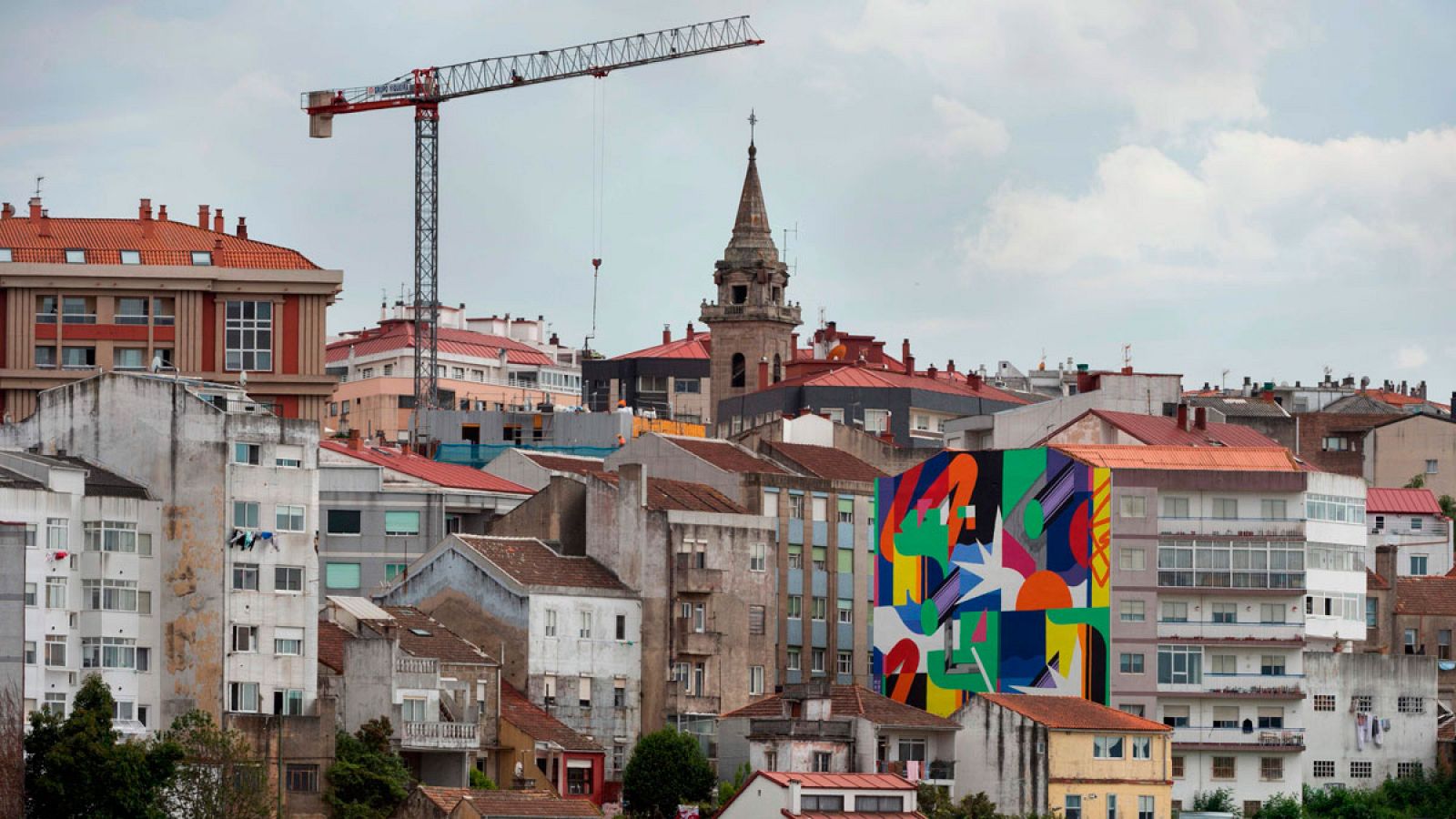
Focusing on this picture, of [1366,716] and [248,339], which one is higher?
[248,339]

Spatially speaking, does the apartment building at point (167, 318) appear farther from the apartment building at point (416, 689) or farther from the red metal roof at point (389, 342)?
the red metal roof at point (389, 342)

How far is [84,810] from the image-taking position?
3465 inches

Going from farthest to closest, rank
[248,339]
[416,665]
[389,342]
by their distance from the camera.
A: [389,342]
[248,339]
[416,665]

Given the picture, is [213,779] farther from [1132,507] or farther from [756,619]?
[1132,507]

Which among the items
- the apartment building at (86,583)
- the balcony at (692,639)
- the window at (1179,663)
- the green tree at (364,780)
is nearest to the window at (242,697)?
the apartment building at (86,583)

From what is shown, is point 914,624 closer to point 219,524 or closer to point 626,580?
point 626,580

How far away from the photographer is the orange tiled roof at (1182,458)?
389 feet

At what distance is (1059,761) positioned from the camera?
347 ft

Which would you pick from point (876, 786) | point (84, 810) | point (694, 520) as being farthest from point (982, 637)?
point (84, 810)

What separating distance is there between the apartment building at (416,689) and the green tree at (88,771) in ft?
31.5

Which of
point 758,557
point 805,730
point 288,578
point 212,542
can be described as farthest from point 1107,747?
point 212,542

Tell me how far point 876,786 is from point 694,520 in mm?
16588

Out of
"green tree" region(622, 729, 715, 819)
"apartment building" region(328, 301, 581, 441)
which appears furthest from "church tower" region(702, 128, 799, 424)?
"green tree" region(622, 729, 715, 819)

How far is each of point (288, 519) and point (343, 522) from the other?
24.7m
